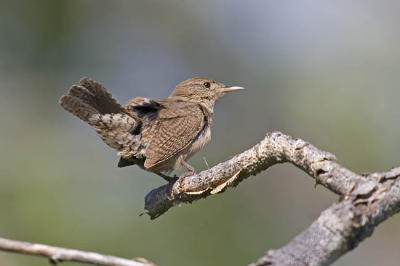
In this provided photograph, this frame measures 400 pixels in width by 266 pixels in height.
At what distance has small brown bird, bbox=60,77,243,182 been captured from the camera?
3957 mm

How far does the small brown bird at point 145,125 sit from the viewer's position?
3.96m

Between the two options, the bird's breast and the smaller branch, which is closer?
the smaller branch

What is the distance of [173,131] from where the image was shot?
4.51m

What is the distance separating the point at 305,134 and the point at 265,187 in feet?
4.34

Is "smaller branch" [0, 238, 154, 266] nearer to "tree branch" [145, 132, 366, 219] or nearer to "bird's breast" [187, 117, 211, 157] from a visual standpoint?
"tree branch" [145, 132, 366, 219]

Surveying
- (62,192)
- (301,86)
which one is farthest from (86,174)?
(301,86)

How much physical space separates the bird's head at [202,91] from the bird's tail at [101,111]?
1286 millimetres

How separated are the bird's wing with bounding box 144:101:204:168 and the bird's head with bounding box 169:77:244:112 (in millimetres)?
534

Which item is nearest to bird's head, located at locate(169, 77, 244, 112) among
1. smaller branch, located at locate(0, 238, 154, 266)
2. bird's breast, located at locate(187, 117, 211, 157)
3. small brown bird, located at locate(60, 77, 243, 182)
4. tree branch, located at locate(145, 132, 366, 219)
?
small brown bird, located at locate(60, 77, 243, 182)

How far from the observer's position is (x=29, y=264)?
465 centimetres

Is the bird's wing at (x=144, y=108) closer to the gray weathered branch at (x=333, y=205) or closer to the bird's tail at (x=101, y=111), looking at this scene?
the bird's tail at (x=101, y=111)

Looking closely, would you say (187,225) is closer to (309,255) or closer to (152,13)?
(309,255)

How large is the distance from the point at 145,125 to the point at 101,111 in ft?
1.64

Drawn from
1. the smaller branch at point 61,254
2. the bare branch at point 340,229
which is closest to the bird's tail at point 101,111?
the smaller branch at point 61,254
